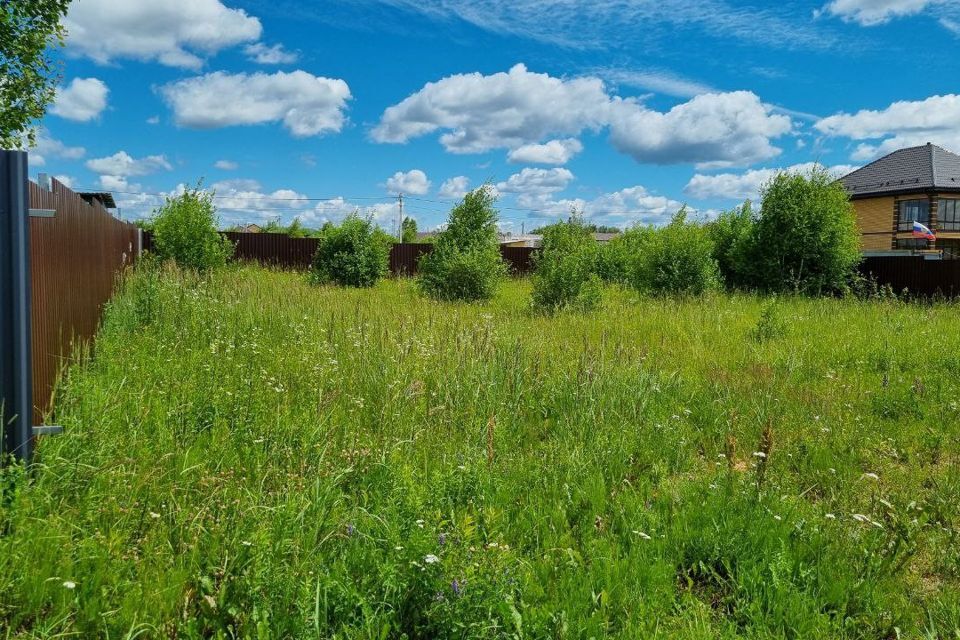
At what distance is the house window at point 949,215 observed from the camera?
36000 mm

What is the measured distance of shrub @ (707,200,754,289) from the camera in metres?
16.6

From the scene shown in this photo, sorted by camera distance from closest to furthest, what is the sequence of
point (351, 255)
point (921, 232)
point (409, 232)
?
point (351, 255)
point (921, 232)
point (409, 232)

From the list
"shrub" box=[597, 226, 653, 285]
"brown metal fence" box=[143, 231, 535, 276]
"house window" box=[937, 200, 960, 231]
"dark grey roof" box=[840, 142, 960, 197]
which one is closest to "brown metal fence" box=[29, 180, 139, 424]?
"shrub" box=[597, 226, 653, 285]

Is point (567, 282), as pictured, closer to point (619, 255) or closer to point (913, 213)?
point (619, 255)

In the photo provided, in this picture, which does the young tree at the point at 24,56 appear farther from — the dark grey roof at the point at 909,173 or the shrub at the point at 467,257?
the dark grey roof at the point at 909,173

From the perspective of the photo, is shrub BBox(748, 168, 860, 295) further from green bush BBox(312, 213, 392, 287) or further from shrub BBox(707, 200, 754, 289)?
green bush BBox(312, 213, 392, 287)

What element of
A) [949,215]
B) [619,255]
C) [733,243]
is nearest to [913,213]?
[949,215]

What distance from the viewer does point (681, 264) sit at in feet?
45.9

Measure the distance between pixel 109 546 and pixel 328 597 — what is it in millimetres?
848

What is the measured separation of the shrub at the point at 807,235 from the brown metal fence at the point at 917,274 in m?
0.95

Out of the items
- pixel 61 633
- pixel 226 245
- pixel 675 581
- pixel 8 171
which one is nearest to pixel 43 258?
pixel 8 171

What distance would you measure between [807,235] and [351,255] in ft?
37.7

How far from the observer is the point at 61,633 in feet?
6.72

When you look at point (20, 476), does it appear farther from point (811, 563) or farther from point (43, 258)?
point (811, 563)
